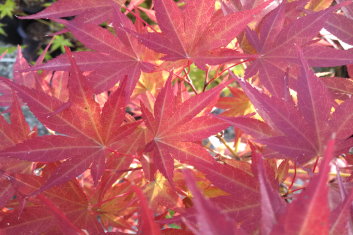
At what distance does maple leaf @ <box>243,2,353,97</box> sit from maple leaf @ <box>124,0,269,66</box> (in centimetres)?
6

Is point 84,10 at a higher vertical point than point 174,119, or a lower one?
higher

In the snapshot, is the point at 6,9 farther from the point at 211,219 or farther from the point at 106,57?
the point at 211,219

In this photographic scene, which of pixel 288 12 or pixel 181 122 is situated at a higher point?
pixel 288 12

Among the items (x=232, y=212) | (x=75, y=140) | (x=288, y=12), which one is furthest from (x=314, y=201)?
(x=288, y=12)

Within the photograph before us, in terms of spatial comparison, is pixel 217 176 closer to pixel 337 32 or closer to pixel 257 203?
pixel 257 203

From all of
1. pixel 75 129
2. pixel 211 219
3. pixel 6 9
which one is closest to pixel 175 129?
pixel 75 129

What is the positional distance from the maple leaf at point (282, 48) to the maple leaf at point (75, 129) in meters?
0.22

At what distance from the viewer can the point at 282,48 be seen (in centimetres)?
55

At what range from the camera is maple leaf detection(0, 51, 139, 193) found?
18.6 inches

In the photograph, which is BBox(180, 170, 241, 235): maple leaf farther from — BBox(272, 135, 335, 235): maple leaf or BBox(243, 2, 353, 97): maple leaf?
BBox(243, 2, 353, 97): maple leaf

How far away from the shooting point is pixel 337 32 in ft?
1.84

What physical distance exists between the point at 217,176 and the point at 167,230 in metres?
0.11

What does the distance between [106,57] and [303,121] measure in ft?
1.01

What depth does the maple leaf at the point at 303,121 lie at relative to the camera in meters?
0.42
